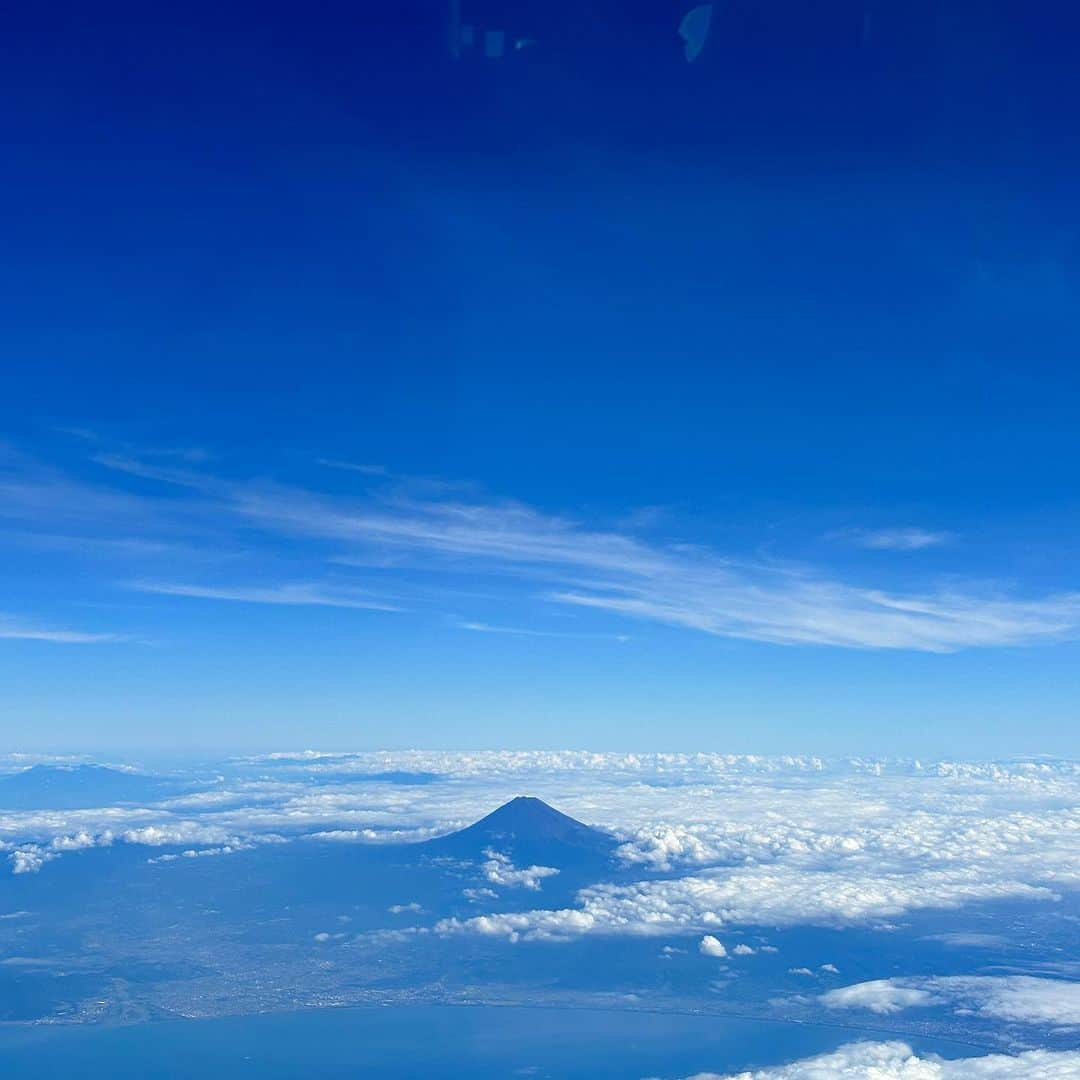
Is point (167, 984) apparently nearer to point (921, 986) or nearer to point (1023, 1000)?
point (921, 986)

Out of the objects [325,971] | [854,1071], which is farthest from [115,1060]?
[854,1071]

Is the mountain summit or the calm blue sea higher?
the mountain summit

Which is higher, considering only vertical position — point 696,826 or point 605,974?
point 696,826

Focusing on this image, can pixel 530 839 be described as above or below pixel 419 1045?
above

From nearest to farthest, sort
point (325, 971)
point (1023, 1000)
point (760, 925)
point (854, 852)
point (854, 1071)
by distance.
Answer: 1. point (854, 1071)
2. point (1023, 1000)
3. point (325, 971)
4. point (760, 925)
5. point (854, 852)

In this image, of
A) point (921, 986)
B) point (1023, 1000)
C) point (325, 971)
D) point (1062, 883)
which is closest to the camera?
point (1023, 1000)

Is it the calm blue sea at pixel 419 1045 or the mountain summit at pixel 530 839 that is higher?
the mountain summit at pixel 530 839

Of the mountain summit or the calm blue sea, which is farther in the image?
the mountain summit

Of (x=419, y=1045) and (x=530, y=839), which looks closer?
(x=419, y=1045)
